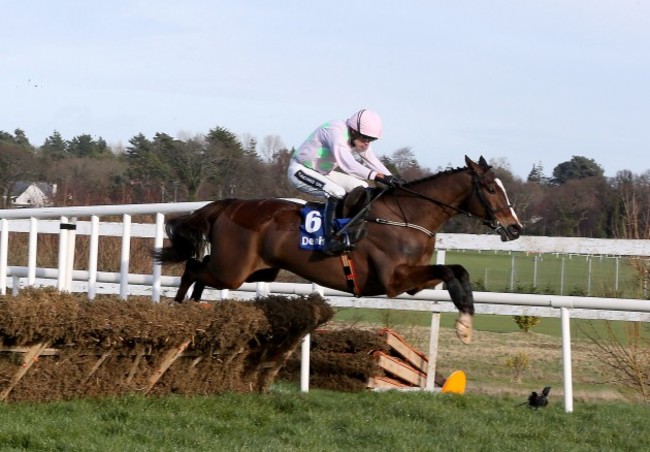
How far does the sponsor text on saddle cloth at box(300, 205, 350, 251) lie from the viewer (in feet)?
21.9

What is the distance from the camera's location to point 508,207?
6.70m

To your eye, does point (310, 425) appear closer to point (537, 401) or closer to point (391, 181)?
point (537, 401)

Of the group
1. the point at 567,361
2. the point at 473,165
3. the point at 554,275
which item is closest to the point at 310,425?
the point at 567,361

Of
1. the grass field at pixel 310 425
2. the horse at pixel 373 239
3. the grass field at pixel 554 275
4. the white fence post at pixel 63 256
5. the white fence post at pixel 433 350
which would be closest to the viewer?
the grass field at pixel 310 425

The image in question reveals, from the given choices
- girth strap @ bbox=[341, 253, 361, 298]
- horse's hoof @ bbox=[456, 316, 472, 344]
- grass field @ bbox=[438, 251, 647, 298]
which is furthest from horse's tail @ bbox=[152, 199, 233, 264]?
grass field @ bbox=[438, 251, 647, 298]

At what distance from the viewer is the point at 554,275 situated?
101 ft

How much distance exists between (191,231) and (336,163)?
4.17 feet

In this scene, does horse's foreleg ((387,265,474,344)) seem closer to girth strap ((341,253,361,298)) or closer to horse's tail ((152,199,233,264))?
girth strap ((341,253,361,298))

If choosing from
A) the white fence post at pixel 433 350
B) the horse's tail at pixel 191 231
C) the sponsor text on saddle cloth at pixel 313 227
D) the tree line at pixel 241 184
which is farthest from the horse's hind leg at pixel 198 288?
the tree line at pixel 241 184

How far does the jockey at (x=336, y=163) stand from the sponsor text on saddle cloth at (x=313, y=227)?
40 millimetres

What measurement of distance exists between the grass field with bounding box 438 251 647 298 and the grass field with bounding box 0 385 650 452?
2.30 meters

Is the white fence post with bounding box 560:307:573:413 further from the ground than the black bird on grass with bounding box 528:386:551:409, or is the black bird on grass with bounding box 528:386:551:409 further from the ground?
the white fence post with bounding box 560:307:573:413

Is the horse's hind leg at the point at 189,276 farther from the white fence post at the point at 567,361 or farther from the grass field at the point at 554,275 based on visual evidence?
the grass field at the point at 554,275

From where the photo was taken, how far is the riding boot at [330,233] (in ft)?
21.7
